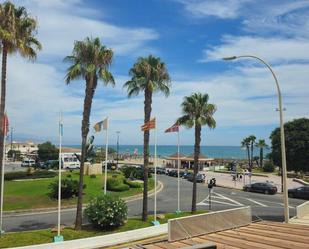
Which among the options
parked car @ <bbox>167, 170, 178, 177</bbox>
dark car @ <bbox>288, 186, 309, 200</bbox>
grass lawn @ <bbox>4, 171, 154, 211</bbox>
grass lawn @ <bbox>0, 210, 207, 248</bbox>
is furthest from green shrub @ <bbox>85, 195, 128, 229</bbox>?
parked car @ <bbox>167, 170, 178, 177</bbox>

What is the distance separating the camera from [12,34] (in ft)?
78.7

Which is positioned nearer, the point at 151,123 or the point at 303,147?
the point at 151,123

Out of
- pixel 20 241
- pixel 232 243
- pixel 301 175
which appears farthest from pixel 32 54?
pixel 301 175

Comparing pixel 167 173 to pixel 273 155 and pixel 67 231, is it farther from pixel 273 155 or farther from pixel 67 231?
pixel 67 231

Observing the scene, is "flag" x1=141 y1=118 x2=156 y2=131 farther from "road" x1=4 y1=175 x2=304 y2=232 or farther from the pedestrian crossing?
Answer: the pedestrian crossing

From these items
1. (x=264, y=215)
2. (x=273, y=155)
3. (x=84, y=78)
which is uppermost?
(x=84, y=78)

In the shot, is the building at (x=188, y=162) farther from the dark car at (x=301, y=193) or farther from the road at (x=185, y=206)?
the dark car at (x=301, y=193)

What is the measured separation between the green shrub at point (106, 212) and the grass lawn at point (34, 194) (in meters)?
12.4

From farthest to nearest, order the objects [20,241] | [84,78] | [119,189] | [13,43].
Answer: [119,189] → [84,78] → [13,43] → [20,241]

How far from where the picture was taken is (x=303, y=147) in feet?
215

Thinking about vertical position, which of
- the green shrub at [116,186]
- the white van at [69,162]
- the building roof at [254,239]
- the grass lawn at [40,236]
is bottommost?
the grass lawn at [40,236]

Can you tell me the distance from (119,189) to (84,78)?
24.1 metres

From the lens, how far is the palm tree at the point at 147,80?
3102cm

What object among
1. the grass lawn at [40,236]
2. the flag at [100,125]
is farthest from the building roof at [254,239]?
the flag at [100,125]
